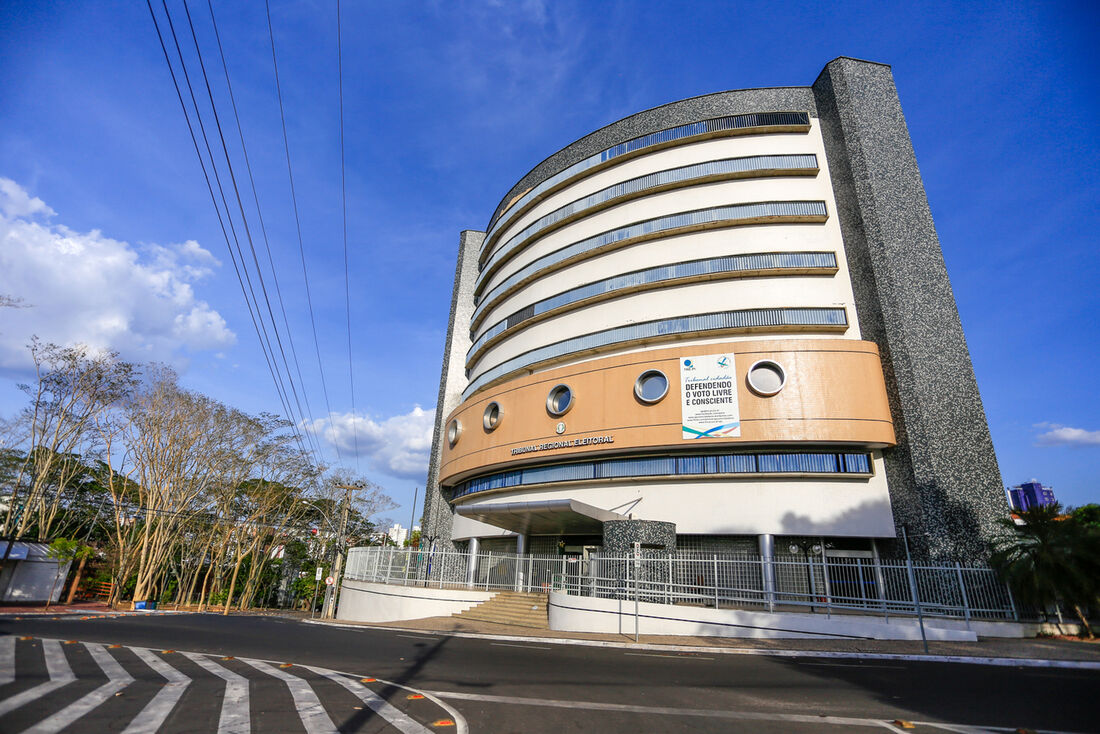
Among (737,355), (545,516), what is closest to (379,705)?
(545,516)

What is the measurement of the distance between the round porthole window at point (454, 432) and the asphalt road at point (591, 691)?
2138 cm

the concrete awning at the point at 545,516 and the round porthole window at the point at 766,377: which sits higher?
the round porthole window at the point at 766,377

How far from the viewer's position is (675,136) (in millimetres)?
31125

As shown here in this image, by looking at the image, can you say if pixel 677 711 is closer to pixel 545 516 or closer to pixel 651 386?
pixel 545 516

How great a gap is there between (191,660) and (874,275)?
2798cm

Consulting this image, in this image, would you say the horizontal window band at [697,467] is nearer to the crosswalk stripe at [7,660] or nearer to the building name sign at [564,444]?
the building name sign at [564,444]

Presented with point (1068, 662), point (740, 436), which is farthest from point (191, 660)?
point (740, 436)

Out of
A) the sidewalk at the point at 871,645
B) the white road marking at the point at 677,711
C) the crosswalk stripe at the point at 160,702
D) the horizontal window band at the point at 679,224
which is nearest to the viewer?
the crosswalk stripe at the point at 160,702

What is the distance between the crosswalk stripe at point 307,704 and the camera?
17.1 ft

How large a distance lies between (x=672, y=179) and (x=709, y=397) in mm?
14030

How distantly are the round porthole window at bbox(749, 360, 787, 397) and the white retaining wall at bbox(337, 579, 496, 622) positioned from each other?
14.7 metres

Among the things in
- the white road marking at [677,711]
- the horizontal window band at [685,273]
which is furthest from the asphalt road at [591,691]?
the horizontal window band at [685,273]

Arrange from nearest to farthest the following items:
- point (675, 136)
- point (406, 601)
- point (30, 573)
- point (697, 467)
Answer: point (406, 601) → point (697, 467) → point (675, 136) → point (30, 573)

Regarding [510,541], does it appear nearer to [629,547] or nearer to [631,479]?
[631,479]
